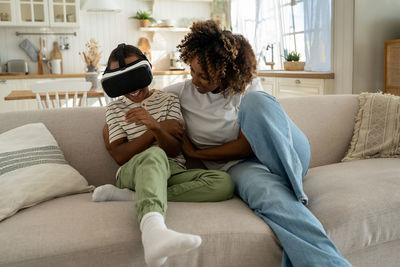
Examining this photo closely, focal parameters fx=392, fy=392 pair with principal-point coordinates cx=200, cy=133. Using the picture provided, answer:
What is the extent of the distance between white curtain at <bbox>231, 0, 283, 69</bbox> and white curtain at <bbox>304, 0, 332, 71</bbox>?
672mm

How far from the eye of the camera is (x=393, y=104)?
1959 millimetres

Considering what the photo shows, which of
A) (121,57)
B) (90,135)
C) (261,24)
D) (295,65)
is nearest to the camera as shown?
(121,57)

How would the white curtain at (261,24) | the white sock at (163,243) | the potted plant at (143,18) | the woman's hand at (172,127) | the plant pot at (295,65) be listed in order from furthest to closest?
the potted plant at (143,18) < the white curtain at (261,24) < the plant pot at (295,65) < the woman's hand at (172,127) < the white sock at (163,243)

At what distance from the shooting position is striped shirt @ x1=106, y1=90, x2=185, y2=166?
162 cm

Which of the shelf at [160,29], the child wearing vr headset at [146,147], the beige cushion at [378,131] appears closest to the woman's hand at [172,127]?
the child wearing vr headset at [146,147]

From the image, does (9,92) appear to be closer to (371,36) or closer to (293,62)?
(293,62)

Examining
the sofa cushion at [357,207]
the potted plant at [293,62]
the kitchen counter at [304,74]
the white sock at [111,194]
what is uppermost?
the potted plant at [293,62]

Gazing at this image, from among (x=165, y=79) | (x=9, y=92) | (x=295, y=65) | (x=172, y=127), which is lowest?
(x=172, y=127)

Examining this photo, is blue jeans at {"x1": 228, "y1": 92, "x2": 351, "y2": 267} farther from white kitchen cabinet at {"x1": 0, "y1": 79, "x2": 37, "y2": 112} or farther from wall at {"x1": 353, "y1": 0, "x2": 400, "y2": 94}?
white kitchen cabinet at {"x1": 0, "y1": 79, "x2": 37, "y2": 112}

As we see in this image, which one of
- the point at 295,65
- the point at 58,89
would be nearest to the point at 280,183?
the point at 58,89

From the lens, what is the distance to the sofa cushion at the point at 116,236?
1070 mm

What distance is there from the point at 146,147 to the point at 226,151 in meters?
0.32

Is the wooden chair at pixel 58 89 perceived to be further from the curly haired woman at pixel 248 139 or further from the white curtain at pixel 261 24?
the white curtain at pixel 261 24

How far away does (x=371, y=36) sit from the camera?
129 inches
